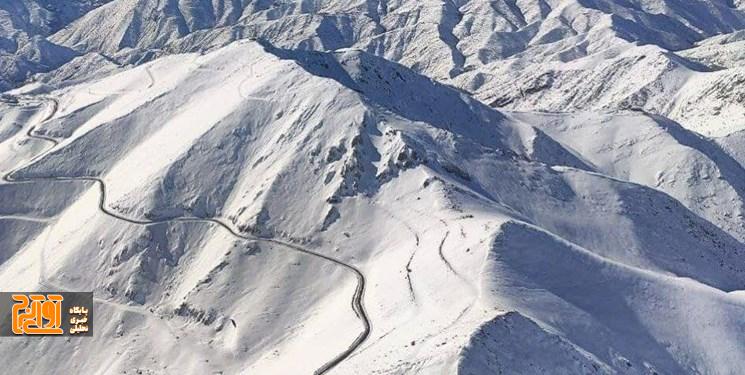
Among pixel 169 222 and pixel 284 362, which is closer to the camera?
pixel 284 362

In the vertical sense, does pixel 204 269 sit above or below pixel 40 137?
above

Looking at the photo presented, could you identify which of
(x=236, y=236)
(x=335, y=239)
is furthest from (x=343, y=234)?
(x=236, y=236)

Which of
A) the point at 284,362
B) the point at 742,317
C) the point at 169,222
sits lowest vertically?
the point at 169,222

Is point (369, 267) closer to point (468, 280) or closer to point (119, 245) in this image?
point (468, 280)

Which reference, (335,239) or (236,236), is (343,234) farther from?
(236,236)

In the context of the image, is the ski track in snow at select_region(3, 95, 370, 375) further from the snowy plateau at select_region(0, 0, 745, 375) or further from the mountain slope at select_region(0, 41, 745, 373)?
the mountain slope at select_region(0, 41, 745, 373)

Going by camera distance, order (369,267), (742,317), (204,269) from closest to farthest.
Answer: (742,317)
(369,267)
(204,269)

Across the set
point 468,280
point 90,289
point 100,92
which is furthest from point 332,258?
point 100,92

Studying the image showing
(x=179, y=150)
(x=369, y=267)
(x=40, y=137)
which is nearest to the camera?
(x=369, y=267)

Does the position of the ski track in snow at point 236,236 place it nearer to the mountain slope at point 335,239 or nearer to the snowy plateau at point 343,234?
the snowy plateau at point 343,234
